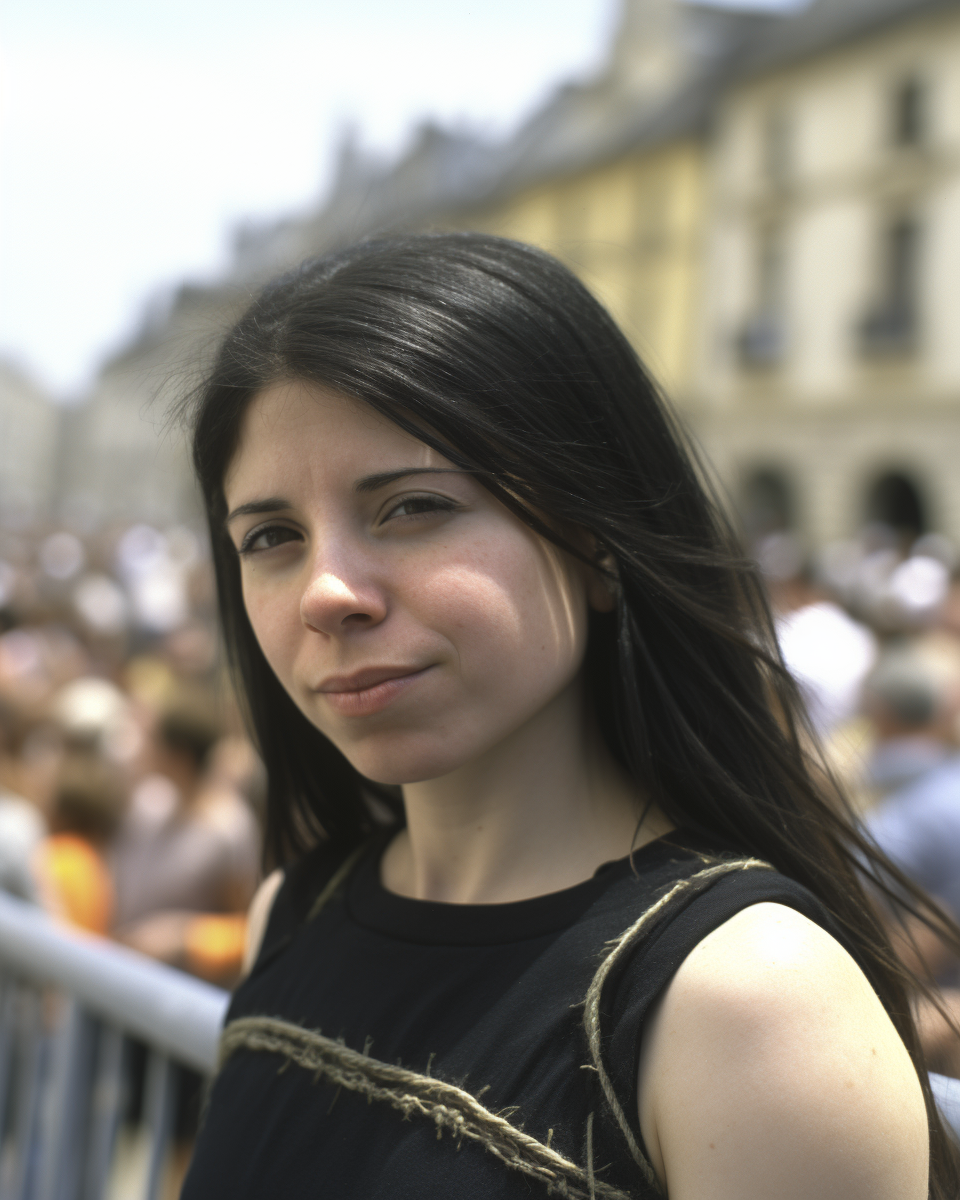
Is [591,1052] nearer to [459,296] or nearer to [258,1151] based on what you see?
[258,1151]

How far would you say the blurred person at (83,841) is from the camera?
3.50m

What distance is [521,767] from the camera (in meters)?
1.21

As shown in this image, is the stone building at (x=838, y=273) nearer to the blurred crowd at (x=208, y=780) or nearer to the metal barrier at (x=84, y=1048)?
the blurred crowd at (x=208, y=780)

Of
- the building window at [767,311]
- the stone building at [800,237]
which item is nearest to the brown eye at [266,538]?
the stone building at [800,237]

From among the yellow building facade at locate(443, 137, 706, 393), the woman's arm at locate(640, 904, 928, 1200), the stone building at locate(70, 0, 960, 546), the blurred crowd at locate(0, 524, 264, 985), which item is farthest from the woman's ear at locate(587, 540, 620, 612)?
the yellow building facade at locate(443, 137, 706, 393)

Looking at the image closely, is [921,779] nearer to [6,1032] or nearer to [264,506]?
[6,1032]

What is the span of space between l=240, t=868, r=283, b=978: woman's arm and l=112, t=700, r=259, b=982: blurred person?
5.49 ft

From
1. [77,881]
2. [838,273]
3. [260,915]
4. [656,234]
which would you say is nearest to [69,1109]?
[260,915]

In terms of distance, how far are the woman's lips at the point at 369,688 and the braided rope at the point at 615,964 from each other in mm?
295

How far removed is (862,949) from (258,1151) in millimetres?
633

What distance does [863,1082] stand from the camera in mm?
872

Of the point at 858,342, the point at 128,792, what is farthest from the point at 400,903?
the point at 858,342

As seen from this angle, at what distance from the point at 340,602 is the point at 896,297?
830 inches

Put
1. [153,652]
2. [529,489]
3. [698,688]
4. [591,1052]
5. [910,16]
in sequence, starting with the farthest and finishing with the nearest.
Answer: [910,16], [153,652], [698,688], [529,489], [591,1052]
